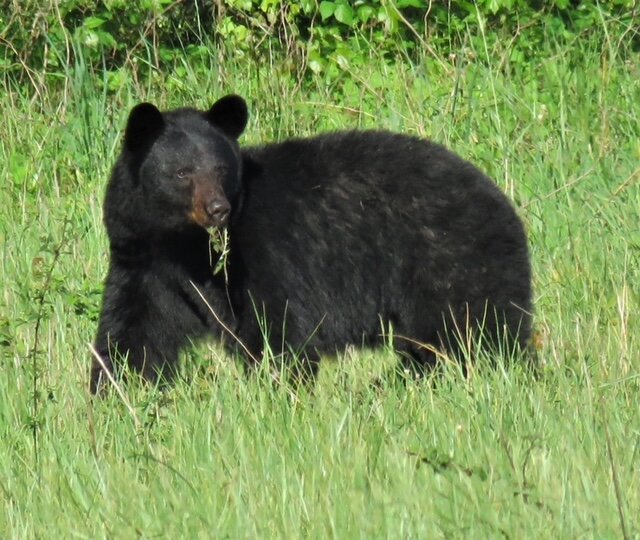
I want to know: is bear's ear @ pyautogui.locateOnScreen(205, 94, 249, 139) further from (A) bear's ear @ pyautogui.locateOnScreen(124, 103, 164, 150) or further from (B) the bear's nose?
(B) the bear's nose

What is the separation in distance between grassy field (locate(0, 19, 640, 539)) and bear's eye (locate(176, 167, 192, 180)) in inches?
25.2

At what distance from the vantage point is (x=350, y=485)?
150 inches

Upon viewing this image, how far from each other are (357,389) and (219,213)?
3.27 feet

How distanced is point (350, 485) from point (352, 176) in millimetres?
2557

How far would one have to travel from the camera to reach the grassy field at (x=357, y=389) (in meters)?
3.68

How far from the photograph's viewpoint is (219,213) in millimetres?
5648

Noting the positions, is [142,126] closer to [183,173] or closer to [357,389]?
[183,173]

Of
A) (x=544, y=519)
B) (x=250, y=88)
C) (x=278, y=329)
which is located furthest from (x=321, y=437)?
(x=250, y=88)

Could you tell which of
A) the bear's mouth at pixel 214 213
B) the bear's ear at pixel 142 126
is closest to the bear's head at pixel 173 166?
the bear's ear at pixel 142 126

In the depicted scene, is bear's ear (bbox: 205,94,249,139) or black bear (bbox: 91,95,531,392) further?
bear's ear (bbox: 205,94,249,139)

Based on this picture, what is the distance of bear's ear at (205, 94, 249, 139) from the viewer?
6137 millimetres

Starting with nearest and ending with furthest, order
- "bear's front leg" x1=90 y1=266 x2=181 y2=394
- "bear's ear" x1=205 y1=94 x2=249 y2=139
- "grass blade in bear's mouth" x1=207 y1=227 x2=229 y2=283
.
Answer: "grass blade in bear's mouth" x1=207 y1=227 x2=229 y2=283, "bear's front leg" x1=90 y1=266 x2=181 y2=394, "bear's ear" x1=205 y1=94 x2=249 y2=139

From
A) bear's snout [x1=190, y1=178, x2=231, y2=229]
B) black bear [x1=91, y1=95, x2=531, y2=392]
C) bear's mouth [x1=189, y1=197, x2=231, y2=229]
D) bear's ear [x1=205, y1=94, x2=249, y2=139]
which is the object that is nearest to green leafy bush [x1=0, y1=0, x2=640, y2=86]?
bear's ear [x1=205, y1=94, x2=249, y2=139]

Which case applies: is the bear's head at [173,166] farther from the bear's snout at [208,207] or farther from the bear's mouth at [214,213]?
the bear's mouth at [214,213]
